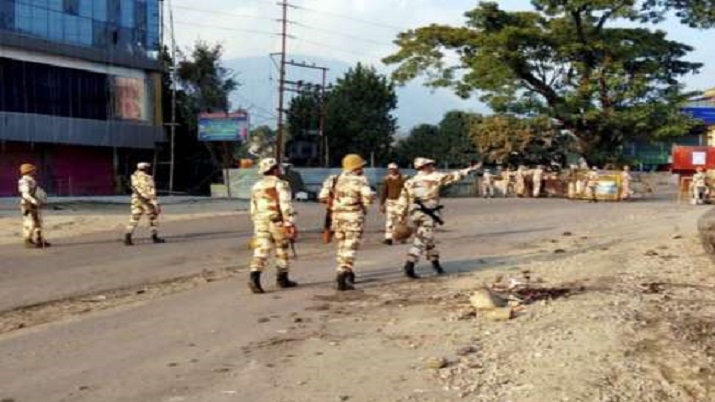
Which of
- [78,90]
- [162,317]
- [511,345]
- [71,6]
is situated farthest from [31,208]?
[71,6]

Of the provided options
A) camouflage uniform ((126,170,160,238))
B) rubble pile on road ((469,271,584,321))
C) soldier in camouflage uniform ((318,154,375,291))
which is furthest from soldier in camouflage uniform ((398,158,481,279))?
camouflage uniform ((126,170,160,238))

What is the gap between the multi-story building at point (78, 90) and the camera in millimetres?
41938

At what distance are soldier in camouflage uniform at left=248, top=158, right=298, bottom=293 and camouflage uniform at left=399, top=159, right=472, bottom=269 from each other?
6.96 ft

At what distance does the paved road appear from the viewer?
6938 mm

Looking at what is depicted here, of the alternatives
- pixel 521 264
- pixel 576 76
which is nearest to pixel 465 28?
pixel 576 76

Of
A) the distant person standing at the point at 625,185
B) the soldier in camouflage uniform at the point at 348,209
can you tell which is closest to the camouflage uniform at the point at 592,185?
the distant person standing at the point at 625,185

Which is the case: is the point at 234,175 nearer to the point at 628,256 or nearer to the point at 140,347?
the point at 628,256

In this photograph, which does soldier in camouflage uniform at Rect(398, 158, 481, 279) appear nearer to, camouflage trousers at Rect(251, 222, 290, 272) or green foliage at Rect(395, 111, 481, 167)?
camouflage trousers at Rect(251, 222, 290, 272)

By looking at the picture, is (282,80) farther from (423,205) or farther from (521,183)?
(423,205)

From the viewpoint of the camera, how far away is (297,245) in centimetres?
1830

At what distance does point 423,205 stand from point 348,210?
1.58m

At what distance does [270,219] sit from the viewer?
37.3 feet

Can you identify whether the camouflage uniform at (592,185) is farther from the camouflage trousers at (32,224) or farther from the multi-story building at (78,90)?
the camouflage trousers at (32,224)

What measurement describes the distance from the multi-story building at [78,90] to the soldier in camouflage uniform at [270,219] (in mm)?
32506
